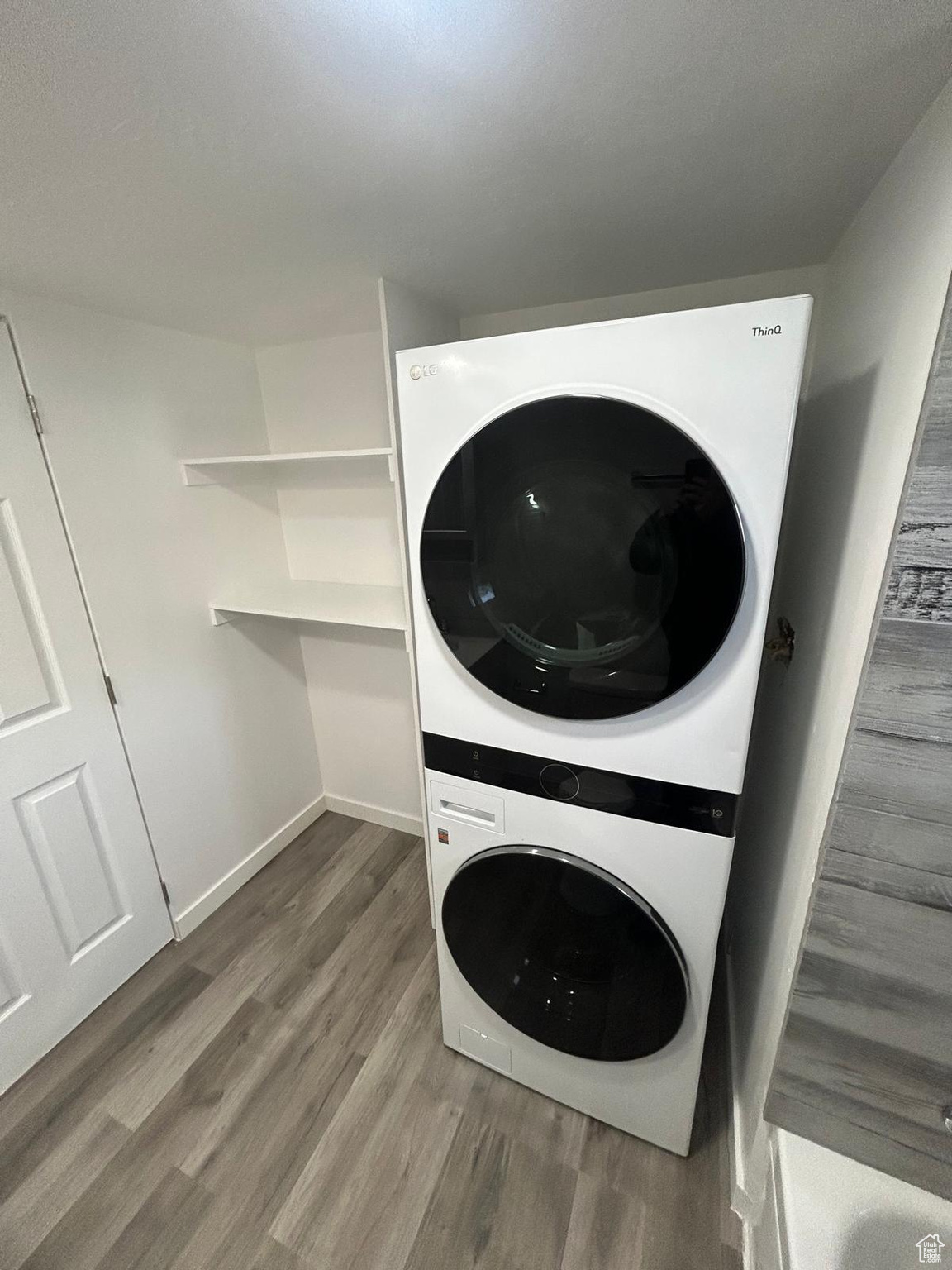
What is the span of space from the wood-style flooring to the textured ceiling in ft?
6.58

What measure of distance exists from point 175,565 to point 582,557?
4.68 ft

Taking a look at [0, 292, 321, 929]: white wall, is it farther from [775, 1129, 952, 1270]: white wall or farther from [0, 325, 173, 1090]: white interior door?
[775, 1129, 952, 1270]: white wall

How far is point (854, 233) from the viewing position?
104 cm

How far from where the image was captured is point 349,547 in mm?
1987

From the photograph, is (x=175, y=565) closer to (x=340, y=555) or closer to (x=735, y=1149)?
(x=340, y=555)

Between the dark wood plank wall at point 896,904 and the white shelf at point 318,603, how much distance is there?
43.7 inches

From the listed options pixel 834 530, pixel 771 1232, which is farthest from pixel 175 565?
pixel 771 1232

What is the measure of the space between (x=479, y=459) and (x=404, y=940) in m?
1.64

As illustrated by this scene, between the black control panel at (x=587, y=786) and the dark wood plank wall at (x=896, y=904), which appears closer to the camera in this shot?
the dark wood plank wall at (x=896, y=904)


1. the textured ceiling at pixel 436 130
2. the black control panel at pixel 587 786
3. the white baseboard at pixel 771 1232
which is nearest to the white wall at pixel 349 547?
the textured ceiling at pixel 436 130

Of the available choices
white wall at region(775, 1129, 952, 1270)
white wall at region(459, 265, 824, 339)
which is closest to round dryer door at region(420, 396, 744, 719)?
white wall at region(459, 265, 824, 339)

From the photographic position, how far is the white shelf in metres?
1.59

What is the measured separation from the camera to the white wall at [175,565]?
1.40 m

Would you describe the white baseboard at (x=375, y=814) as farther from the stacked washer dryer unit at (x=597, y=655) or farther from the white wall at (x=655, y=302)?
the white wall at (x=655, y=302)
